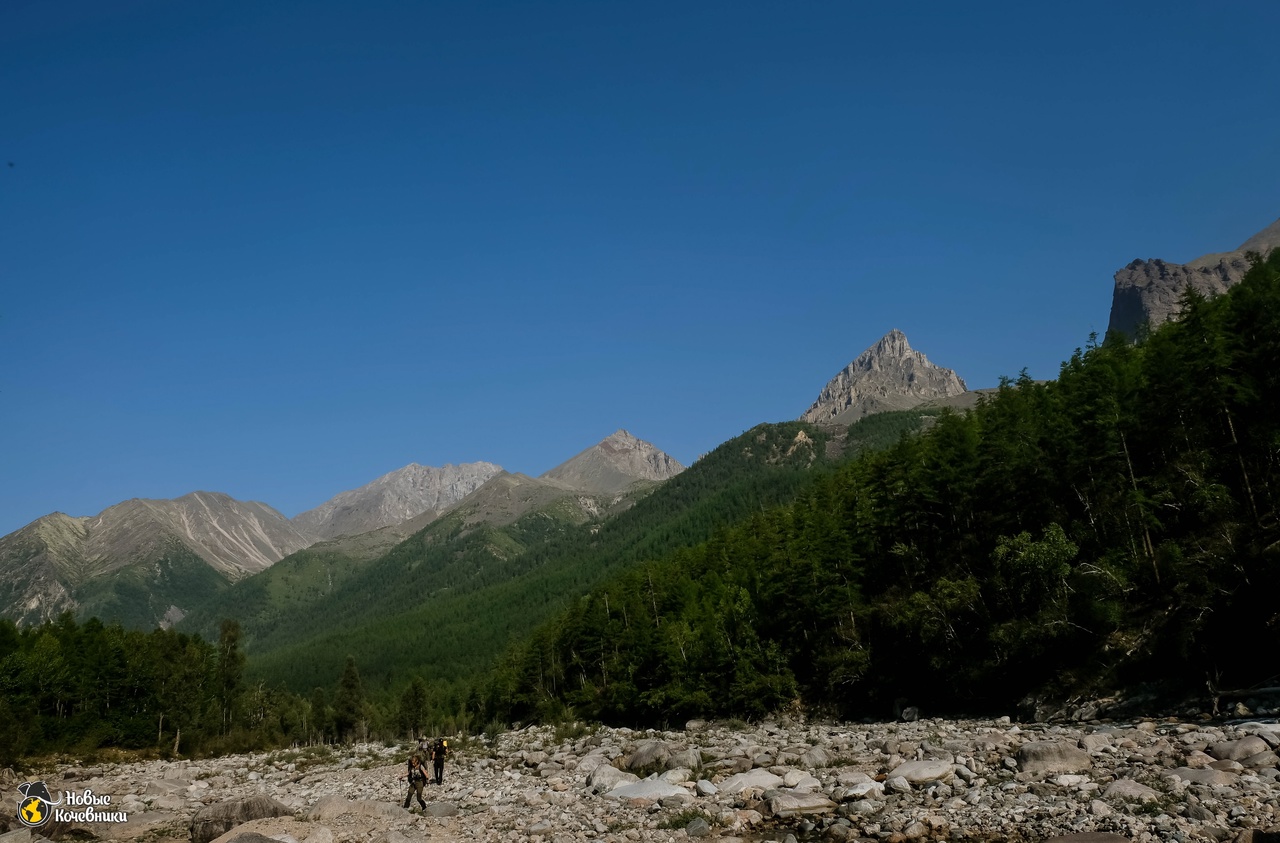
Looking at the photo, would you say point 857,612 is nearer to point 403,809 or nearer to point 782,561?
point 782,561

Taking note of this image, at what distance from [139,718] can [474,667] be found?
5119 inches

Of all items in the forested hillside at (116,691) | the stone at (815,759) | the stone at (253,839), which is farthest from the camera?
the forested hillside at (116,691)

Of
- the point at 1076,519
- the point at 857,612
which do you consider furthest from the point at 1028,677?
the point at 857,612

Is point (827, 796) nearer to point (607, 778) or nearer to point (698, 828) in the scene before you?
point (698, 828)

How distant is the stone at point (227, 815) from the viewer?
23455 mm

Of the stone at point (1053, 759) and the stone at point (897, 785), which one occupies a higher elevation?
the stone at point (1053, 759)

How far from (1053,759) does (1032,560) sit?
22090 mm

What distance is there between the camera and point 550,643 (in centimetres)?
9606

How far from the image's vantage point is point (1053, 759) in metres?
23.9

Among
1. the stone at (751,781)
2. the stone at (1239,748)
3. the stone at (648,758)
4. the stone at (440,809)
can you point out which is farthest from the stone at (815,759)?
the stone at (440,809)

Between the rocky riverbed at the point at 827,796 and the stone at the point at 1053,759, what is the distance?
0.18 feet

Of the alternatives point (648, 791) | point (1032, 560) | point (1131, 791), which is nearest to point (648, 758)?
point (648, 791)

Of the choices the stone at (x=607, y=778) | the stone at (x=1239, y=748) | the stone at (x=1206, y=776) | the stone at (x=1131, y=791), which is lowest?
the stone at (x=607, y=778)

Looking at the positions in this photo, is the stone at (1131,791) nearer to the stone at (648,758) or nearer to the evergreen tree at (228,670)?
the stone at (648,758)
